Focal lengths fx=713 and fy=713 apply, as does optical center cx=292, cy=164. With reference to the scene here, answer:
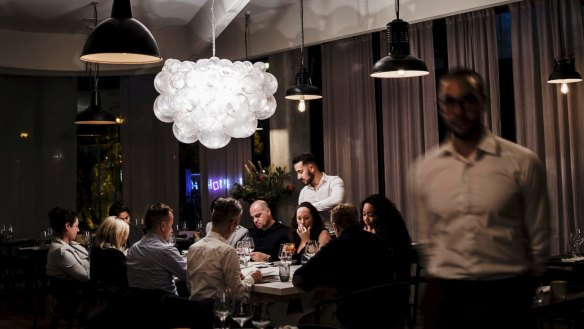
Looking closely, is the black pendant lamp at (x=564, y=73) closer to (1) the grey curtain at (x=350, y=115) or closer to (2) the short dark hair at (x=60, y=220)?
(1) the grey curtain at (x=350, y=115)

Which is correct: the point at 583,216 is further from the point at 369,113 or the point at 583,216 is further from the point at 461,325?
the point at 461,325

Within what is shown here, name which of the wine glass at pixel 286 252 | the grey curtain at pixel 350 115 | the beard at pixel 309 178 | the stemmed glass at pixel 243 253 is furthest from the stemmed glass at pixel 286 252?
the grey curtain at pixel 350 115

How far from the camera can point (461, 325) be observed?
2482 mm

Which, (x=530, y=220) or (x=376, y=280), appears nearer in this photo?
(x=530, y=220)

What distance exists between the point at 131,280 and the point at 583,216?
4.85 metres

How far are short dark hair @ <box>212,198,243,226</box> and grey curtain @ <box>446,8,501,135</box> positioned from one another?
4.09 meters

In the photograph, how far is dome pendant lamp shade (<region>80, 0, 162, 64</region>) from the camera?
4789 millimetres

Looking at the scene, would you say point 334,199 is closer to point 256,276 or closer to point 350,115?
point 350,115

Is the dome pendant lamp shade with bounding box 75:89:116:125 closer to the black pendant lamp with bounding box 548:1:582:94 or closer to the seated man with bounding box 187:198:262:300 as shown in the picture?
the seated man with bounding box 187:198:262:300

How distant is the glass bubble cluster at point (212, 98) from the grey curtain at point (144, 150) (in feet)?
18.1

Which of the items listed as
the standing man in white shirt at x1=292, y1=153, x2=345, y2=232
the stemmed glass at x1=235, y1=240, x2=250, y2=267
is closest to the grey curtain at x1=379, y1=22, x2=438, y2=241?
the standing man in white shirt at x1=292, y1=153, x2=345, y2=232

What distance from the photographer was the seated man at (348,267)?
4621mm

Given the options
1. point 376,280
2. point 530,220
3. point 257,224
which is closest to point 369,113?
point 257,224

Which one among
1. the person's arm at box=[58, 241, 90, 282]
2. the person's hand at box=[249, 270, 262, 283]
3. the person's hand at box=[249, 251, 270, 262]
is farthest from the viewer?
the person's hand at box=[249, 251, 270, 262]
